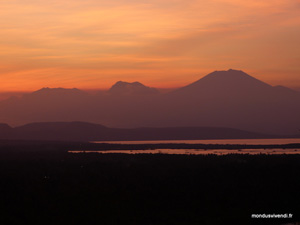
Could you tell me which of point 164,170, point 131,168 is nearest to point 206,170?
point 164,170

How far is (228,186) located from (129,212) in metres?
13.0

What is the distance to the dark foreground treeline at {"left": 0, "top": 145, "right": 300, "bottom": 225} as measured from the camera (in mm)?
41688

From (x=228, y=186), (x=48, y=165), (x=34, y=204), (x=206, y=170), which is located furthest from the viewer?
(x=48, y=165)

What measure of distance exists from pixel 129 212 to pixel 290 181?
19418 mm

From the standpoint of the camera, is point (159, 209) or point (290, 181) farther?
point (290, 181)

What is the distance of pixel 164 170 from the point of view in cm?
6322

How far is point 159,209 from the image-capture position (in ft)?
148

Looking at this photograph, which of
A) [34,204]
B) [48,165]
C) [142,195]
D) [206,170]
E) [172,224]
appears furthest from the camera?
[48,165]

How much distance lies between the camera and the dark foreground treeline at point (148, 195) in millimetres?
41688

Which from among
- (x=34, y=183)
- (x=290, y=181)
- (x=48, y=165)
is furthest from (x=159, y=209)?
(x=48, y=165)

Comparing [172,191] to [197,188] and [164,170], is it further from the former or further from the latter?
[164,170]

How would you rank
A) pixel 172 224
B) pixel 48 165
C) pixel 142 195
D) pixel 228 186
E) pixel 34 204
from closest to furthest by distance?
pixel 172 224 < pixel 34 204 < pixel 142 195 < pixel 228 186 < pixel 48 165

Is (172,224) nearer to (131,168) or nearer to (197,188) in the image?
(197,188)

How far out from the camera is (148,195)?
4894 centimetres
